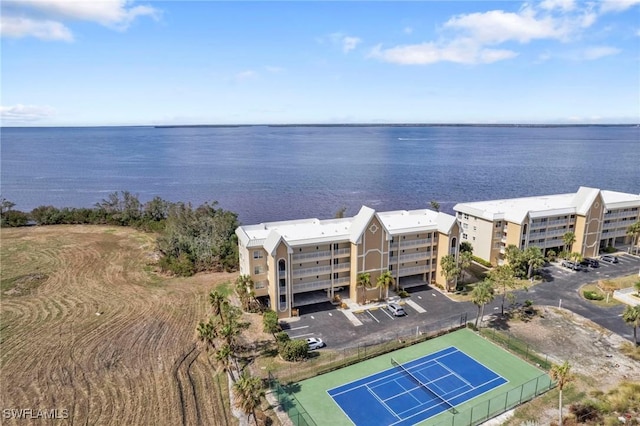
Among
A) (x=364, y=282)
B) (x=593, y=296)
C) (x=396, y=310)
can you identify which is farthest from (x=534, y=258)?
(x=364, y=282)

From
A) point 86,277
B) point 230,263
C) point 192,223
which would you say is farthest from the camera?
point 192,223

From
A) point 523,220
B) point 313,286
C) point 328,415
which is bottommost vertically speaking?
point 328,415

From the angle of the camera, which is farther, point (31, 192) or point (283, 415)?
point (31, 192)

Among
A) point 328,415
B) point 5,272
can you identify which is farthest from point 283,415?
point 5,272

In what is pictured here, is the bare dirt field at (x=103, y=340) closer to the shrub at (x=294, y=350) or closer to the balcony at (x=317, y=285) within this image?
the shrub at (x=294, y=350)

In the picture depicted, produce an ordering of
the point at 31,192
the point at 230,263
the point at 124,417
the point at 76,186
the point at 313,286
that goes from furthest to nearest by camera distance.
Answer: the point at 76,186 → the point at 31,192 → the point at 230,263 → the point at 313,286 → the point at 124,417

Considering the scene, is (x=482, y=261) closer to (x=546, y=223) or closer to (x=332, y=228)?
(x=546, y=223)

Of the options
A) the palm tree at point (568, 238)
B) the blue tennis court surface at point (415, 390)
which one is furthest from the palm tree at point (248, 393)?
the palm tree at point (568, 238)

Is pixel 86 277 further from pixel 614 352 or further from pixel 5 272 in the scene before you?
pixel 614 352
